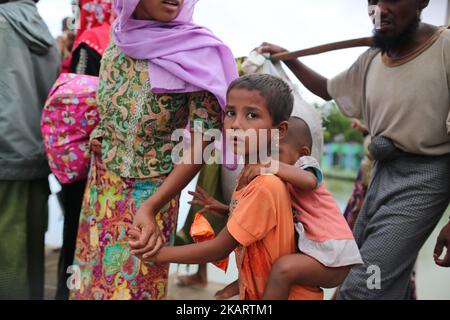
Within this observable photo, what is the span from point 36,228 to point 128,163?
1070 millimetres

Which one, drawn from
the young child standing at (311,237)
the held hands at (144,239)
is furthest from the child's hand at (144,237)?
the young child standing at (311,237)

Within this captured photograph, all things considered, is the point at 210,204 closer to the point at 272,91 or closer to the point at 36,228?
the point at 272,91

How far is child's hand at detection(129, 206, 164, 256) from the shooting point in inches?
55.2

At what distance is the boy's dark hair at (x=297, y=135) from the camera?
1.58 m

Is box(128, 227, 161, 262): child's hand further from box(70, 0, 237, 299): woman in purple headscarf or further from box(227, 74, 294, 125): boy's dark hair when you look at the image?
box(227, 74, 294, 125): boy's dark hair

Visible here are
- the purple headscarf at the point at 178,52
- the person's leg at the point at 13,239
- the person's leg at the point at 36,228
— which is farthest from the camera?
the person's leg at the point at 36,228

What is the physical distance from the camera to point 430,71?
1983 millimetres

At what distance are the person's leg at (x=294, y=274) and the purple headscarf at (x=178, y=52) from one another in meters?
0.59

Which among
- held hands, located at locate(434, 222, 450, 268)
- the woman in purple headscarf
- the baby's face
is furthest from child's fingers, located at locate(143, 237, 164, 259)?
held hands, located at locate(434, 222, 450, 268)

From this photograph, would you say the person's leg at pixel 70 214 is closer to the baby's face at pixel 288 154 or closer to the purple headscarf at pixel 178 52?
the purple headscarf at pixel 178 52

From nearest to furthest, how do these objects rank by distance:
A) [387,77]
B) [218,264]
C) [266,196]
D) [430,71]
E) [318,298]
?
[266,196]
[318,298]
[218,264]
[430,71]
[387,77]
